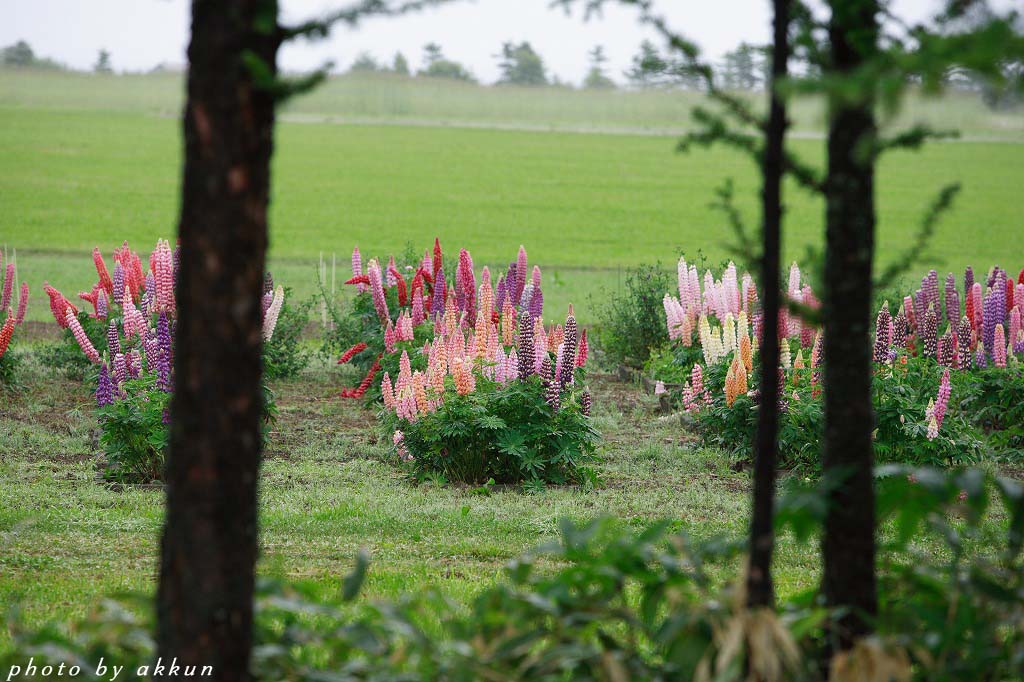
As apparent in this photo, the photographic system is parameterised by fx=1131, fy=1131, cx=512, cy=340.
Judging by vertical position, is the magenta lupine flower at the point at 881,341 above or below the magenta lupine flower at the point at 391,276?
below

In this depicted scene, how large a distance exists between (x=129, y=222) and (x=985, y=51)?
98.5 feet

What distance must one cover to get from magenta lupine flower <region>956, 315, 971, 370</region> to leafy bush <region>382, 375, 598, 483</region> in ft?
9.53

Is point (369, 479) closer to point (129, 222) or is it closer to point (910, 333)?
point (910, 333)

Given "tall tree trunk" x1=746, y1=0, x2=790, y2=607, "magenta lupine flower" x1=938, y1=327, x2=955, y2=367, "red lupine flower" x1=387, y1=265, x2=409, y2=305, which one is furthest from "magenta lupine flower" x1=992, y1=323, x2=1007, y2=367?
"tall tree trunk" x1=746, y1=0, x2=790, y2=607

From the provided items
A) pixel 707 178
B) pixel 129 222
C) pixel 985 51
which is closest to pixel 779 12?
pixel 985 51

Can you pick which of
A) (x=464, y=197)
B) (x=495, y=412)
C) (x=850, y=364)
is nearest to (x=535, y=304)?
(x=495, y=412)

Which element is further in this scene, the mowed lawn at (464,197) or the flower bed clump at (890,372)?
the mowed lawn at (464,197)

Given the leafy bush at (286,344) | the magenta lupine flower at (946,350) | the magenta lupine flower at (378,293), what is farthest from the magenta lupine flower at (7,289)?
the magenta lupine flower at (946,350)

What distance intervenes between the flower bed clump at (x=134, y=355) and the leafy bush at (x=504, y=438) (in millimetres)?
1403

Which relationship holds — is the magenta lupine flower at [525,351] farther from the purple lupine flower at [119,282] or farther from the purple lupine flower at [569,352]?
the purple lupine flower at [119,282]

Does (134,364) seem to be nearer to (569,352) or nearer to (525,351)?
(525,351)

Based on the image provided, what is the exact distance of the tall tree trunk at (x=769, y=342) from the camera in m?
2.55

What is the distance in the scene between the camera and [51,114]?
6106cm

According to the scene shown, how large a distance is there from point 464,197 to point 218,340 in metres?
36.8
